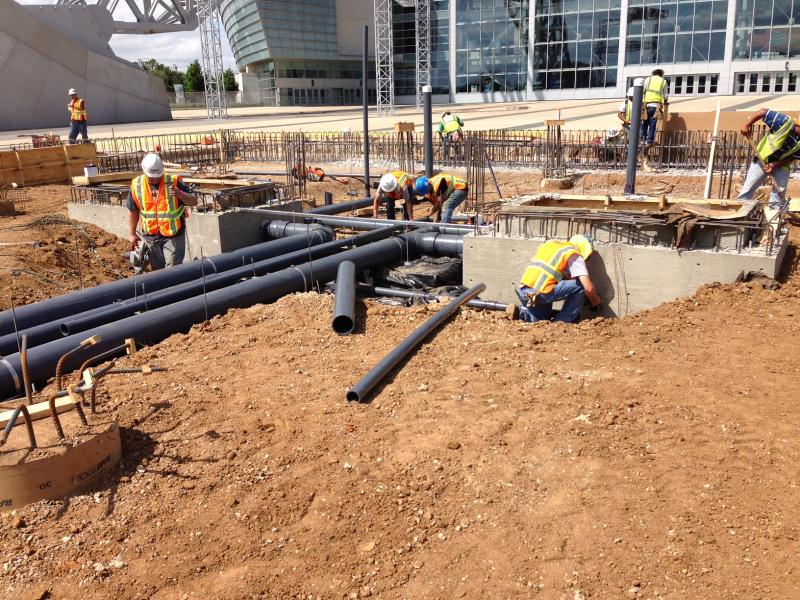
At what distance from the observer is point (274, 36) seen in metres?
56.6

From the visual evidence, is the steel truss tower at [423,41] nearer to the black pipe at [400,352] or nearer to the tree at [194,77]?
the tree at [194,77]

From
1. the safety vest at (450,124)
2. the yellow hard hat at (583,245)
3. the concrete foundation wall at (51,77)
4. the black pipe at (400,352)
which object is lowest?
the black pipe at (400,352)

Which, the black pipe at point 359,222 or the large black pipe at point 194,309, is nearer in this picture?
the large black pipe at point 194,309

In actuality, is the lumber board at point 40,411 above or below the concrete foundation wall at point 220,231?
below

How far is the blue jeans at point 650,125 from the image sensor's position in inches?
609

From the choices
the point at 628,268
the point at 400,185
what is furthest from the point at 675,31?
the point at 628,268

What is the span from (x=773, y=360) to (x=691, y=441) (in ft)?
5.17

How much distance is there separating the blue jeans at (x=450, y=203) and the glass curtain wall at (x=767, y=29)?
32.7 meters

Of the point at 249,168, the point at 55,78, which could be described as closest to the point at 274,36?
the point at 55,78

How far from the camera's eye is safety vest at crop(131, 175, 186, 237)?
26.1 ft

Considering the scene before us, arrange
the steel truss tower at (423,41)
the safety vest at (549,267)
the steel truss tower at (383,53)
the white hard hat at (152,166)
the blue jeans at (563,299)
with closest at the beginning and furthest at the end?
the safety vest at (549,267)
the blue jeans at (563,299)
the white hard hat at (152,166)
the steel truss tower at (383,53)
the steel truss tower at (423,41)

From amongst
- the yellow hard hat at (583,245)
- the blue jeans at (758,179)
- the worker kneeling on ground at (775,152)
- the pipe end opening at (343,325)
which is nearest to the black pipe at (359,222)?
the yellow hard hat at (583,245)

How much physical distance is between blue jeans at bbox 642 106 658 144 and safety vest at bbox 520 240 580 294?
10090 mm

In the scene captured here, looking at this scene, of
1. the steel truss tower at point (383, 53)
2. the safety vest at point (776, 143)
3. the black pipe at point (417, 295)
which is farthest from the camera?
the steel truss tower at point (383, 53)
